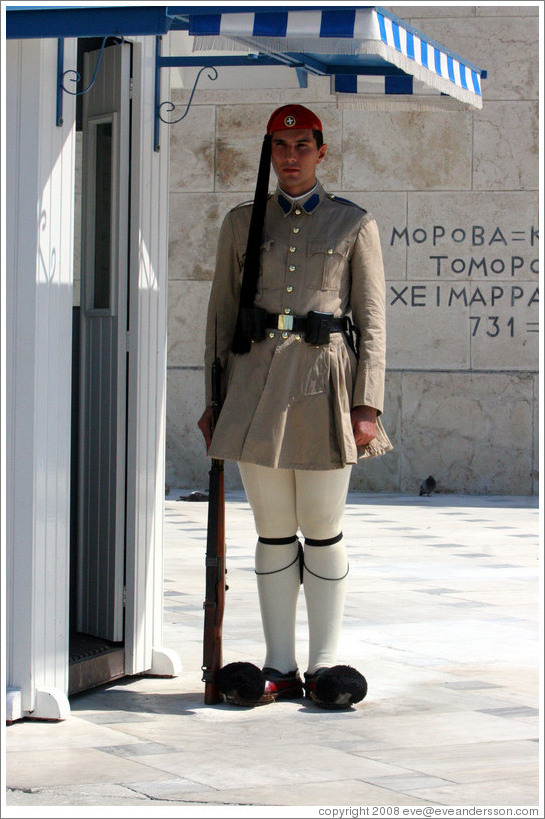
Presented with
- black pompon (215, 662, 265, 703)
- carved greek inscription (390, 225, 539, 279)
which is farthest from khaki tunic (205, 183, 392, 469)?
carved greek inscription (390, 225, 539, 279)

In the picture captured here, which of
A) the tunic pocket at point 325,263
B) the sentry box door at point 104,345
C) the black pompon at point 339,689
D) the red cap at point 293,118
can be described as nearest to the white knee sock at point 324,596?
the black pompon at point 339,689

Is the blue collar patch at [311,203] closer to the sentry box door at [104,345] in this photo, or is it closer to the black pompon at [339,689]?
the sentry box door at [104,345]

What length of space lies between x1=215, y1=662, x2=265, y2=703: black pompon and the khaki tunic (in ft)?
2.37

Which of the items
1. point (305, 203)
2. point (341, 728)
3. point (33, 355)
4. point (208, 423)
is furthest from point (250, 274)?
point (341, 728)

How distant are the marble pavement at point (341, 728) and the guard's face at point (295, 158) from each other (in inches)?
73.4

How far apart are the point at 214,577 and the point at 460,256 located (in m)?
8.52

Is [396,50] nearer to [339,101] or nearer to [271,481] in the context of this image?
[271,481]

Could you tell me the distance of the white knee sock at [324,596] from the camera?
16.3ft

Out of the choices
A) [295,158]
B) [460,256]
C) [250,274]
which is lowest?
[250,274]

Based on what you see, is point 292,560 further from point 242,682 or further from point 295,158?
point 295,158

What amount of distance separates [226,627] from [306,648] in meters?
0.64

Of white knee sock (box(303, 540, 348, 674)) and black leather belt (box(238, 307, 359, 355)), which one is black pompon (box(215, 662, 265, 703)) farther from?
black leather belt (box(238, 307, 359, 355))

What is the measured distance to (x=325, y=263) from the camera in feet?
16.0

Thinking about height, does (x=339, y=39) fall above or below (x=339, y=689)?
above
